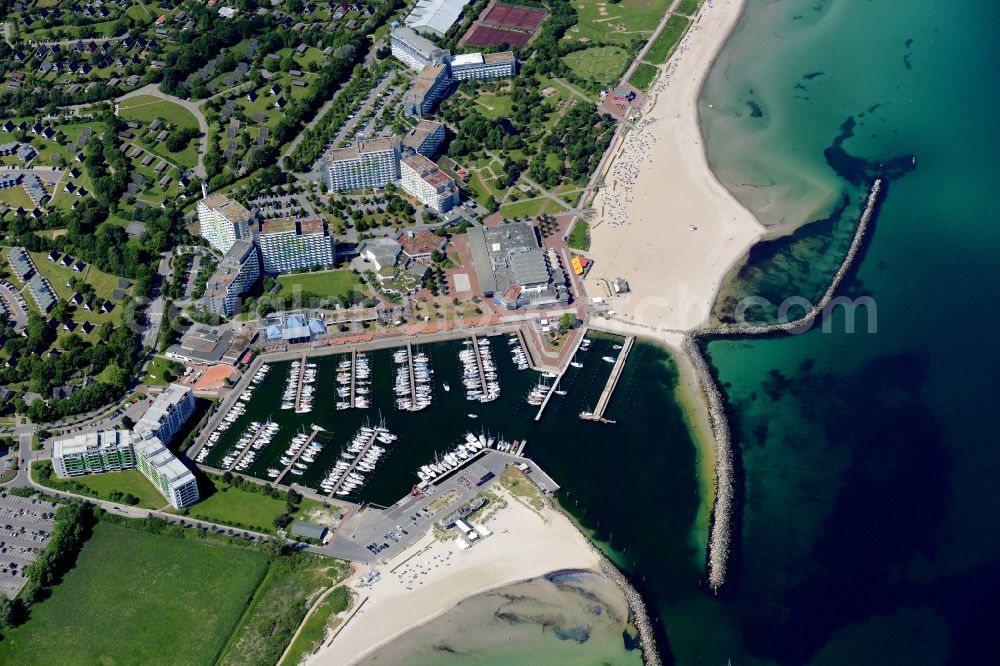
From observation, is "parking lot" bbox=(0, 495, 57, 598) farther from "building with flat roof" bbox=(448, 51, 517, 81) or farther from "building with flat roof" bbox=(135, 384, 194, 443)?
"building with flat roof" bbox=(448, 51, 517, 81)

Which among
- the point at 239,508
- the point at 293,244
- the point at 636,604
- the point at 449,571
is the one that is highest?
the point at 293,244

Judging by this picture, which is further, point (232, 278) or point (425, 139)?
point (425, 139)

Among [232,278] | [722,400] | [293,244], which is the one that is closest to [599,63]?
[293,244]

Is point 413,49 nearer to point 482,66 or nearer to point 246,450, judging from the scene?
point 482,66

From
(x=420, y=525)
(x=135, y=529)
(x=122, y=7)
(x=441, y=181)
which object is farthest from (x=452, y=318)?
(x=122, y=7)

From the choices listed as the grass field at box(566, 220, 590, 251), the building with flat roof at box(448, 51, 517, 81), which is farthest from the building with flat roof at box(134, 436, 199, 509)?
the building with flat roof at box(448, 51, 517, 81)

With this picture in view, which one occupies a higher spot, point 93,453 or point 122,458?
point 93,453

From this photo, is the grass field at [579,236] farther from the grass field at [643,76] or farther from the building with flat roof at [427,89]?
the grass field at [643,76]
